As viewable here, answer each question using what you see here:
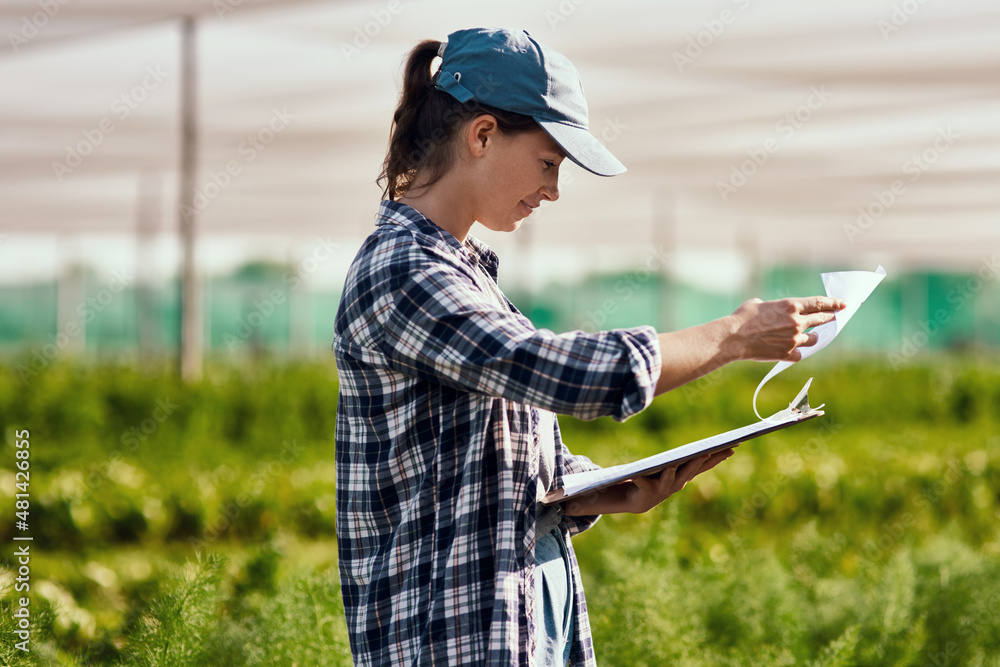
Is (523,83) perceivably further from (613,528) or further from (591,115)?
(591,115)

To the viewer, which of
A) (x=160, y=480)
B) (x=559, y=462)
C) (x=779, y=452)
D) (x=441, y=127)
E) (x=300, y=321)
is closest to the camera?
(x=441, y=127)

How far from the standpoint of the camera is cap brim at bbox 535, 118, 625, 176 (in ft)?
3.93

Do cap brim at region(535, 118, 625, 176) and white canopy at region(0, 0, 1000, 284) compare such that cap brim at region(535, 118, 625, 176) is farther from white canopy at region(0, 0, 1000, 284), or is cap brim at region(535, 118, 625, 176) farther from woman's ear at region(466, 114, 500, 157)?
white canopy at region(0, 0, 1000, 284)

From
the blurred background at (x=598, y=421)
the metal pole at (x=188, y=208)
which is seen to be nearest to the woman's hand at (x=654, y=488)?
the blurred background at (x=598, y=421)

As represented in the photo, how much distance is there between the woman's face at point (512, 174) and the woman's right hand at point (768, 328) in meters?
0.32

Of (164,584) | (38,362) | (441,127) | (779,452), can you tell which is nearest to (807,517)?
(779,452)

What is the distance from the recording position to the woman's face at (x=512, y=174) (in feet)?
4.08

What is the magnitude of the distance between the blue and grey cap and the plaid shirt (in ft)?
0.62

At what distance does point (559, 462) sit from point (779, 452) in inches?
158

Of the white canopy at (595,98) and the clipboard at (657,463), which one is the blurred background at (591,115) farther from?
the clipboard at (657,463)

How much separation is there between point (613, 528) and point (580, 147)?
2792mm

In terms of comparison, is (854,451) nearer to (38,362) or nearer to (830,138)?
(830,138)

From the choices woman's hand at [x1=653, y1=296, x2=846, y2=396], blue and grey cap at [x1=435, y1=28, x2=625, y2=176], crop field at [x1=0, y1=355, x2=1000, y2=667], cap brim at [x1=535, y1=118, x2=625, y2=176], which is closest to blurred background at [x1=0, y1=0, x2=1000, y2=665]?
crop field at [x1=0, y1=355, x2=1000, y2=667]

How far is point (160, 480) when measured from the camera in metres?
4.44
